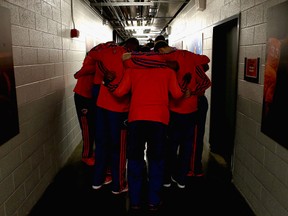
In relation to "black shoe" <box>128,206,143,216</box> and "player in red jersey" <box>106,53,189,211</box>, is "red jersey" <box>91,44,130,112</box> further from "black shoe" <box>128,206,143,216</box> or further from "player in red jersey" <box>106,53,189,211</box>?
"black shoe" <box>128,206,143,216</box>

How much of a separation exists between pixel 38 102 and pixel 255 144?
2199 mm

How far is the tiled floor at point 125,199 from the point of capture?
2748mm

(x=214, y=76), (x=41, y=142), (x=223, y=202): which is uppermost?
(x=214, y=76)

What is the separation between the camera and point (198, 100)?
10.8ft

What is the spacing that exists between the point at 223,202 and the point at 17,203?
192 centimetres

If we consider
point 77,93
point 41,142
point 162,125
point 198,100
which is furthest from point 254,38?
point 41,142

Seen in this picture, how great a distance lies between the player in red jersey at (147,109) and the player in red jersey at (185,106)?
225 mm

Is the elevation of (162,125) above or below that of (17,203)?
above

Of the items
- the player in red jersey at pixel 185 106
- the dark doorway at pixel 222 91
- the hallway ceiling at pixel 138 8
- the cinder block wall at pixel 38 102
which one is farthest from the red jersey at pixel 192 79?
the hallway ceiling at pixel 138 8

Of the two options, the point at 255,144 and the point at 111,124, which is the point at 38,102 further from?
the point at 255,144

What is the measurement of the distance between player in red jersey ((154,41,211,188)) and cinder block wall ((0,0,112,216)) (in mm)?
1285

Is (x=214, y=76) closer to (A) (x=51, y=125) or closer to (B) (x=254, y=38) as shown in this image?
(B) (x=254, y=38)

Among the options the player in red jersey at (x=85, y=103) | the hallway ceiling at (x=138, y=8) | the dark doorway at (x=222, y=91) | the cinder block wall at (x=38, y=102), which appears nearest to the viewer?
the cinder block wall at (x=38, y=102)

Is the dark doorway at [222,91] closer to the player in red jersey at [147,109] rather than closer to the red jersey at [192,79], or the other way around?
the red jersey at [192,79]
